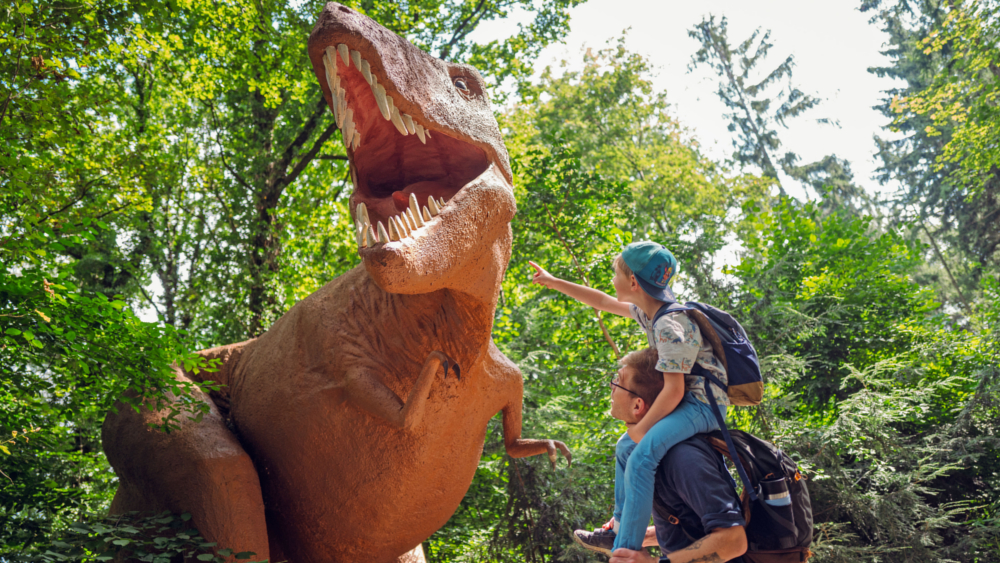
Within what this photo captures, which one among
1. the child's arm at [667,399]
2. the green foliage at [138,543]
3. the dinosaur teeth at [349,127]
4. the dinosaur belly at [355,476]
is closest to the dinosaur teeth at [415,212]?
the dinosaur teeth at [349,127]

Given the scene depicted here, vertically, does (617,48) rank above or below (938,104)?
above

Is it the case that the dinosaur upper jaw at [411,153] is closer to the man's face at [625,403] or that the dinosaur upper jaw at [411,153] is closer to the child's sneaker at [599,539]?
the man's face at [625,403]

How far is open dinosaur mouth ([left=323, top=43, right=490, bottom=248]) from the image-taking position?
8.48ft

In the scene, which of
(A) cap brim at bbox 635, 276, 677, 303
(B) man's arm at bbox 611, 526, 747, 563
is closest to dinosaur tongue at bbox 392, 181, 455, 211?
(A) cap brim at bbox 635, 276, 677, 303

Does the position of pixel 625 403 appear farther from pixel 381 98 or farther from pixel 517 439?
pixel 381 98

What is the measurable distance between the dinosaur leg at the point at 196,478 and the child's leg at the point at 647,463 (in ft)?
6.08

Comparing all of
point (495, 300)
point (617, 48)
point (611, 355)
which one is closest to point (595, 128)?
point (617, 48)

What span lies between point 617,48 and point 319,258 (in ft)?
45.0

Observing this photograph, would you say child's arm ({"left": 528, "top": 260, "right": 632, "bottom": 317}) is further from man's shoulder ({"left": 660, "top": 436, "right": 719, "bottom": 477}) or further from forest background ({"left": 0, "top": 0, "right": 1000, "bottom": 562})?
forest background ({"left": 0, "top": 0, "right": 1000, "bottom": 562})

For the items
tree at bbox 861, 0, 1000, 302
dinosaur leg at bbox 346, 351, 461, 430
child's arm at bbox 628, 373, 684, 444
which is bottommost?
child's arm at bbox 628, 373, 684, 444

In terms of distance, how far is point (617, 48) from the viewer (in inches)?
794

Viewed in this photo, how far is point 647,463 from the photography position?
238 cm

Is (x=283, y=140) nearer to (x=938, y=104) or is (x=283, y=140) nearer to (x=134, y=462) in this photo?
(x=134, y=462)

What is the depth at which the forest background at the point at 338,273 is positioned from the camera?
3.49 m
